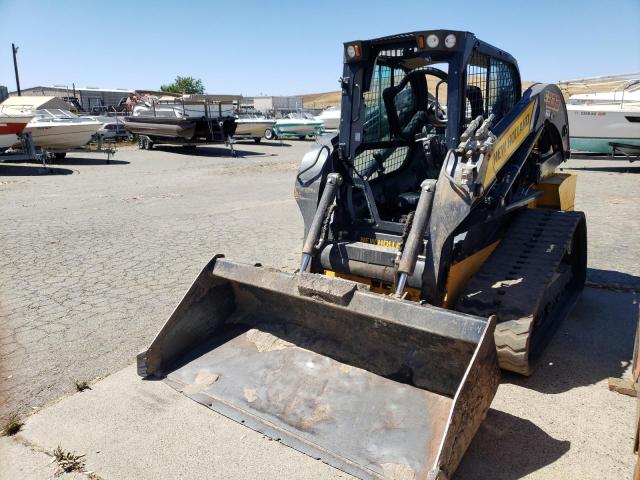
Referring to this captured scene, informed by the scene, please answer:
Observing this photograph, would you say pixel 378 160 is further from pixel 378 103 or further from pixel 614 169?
pixel 614 169

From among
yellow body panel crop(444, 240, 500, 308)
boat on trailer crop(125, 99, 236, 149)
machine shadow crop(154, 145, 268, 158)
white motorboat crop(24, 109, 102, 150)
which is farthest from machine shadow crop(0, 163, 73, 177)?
yellow body panel crop(444, 240, 500, 308)

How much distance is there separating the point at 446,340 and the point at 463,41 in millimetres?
2124

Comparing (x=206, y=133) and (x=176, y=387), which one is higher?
(x=206, y=133)

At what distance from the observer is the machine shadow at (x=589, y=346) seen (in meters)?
3.73

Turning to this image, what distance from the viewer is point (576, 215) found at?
189 inches

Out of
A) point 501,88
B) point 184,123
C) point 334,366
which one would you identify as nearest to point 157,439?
point 334,366

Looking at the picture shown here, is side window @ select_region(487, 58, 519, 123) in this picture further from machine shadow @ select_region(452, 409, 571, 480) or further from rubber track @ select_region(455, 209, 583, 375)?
machine shadow @ select_region(452, 409, 571, 480)

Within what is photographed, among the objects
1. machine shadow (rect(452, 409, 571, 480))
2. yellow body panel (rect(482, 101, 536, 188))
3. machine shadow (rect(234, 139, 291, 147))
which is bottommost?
machine shadow (rect(452, 409, 571, 480))

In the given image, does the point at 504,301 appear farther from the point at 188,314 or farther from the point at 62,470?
the point at 62,470

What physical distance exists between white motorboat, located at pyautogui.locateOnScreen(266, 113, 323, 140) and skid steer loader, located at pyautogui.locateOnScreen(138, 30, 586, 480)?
2354 centimetres

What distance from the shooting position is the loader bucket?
2.76 metres

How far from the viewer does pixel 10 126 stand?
47.1 ft

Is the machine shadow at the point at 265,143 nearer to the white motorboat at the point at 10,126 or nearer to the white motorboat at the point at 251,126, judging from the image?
the white motorboat at the point at 251,126

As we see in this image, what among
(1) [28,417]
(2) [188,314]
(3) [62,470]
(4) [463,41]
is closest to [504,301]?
(4) [463,41]
